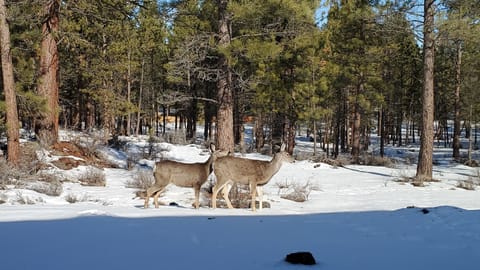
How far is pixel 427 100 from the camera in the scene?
51.8 ft

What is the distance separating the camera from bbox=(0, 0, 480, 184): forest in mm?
12570

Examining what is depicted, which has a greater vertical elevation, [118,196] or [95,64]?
[95,64]

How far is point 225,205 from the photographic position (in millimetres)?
9727

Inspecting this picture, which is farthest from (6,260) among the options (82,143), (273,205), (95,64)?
(95,64)

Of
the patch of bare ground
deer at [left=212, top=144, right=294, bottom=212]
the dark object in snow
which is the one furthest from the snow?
the patch of bare ground

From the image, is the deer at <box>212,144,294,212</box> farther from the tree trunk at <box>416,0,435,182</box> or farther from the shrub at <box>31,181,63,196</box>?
the tree trunk at <box>416,0,435,182</box>

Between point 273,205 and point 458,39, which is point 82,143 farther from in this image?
point 458,39

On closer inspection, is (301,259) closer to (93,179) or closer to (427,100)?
(93,179)

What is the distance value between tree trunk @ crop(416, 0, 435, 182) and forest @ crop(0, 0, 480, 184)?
0.13 ft

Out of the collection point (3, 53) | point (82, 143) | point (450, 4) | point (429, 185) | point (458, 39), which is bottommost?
point (429, 185)

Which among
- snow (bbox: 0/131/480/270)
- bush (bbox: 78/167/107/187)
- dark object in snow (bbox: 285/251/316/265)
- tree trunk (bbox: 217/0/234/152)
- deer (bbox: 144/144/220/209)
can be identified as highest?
tree trunk (bbox: 217/0/234/152)

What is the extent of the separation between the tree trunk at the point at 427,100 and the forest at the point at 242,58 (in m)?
0.04

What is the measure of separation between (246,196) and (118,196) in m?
3.17

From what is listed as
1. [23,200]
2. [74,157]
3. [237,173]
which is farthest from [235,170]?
[74,157]
